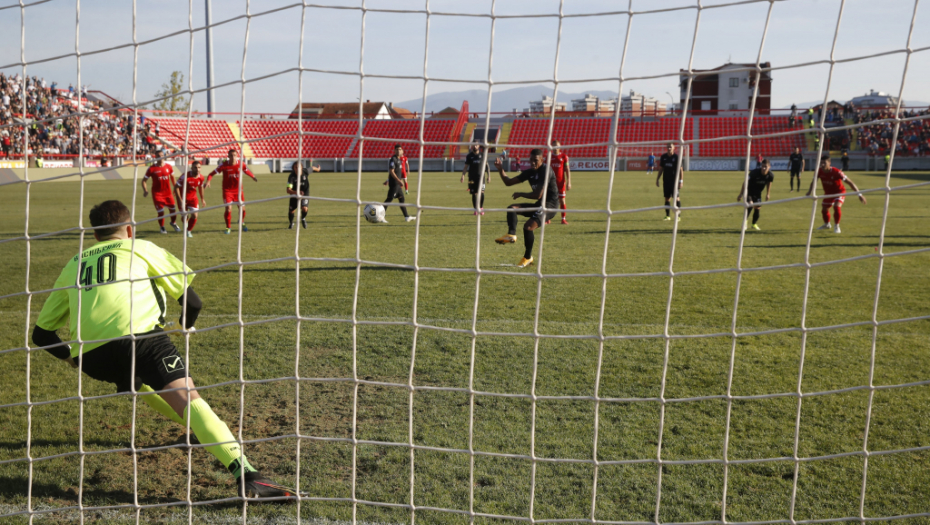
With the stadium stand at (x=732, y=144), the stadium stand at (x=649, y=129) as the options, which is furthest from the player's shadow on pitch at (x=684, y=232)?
the stadium stand at (x=649, y=129)

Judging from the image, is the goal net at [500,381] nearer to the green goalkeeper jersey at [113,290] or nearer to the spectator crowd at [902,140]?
the green goalkeeper jersey at [113,290]

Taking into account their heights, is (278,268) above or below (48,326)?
below

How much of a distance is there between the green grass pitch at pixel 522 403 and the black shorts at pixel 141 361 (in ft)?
1.46

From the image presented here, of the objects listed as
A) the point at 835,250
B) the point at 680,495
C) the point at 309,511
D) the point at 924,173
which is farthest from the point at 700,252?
the point at 924,173

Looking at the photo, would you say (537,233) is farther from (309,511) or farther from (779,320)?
(309,511)

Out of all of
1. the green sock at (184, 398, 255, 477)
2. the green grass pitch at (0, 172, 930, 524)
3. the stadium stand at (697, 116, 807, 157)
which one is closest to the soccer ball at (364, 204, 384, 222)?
the green grass pitch at (0, 172, 930, 524)

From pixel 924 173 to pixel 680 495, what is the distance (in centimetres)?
4016

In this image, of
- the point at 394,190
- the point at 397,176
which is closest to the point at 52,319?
the point at 397,176

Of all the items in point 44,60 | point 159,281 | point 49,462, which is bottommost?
point 49,462

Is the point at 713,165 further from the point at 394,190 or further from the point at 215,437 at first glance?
the point at 215,437

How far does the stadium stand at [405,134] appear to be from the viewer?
3512 centimetres

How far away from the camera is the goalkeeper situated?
10.8 feet

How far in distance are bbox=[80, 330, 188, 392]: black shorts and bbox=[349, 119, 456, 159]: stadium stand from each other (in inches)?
1090

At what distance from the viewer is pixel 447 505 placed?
3.20 meters
